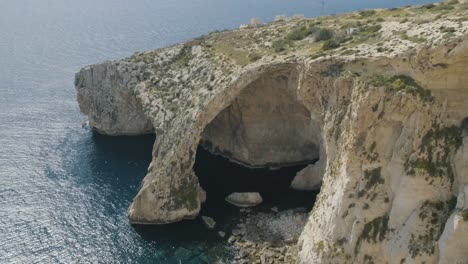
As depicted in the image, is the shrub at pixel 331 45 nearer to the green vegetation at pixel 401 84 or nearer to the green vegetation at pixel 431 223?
the green vegetation at pixel 401 84

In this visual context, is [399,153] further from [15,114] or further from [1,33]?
[1,33]

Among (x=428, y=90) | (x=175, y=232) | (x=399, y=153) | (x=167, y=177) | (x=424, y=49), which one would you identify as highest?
(x=424, y=49)

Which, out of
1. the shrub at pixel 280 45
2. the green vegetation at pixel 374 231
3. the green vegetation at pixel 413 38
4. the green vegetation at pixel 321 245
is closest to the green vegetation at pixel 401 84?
the green vegetation at pixel 413 38

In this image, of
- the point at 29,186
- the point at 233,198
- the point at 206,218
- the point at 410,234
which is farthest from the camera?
the point at 29,186

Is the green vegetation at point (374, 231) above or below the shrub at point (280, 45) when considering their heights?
below

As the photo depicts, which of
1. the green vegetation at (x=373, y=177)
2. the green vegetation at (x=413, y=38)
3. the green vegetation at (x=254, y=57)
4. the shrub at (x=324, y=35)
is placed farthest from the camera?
the green vegetation at (x=254, y=57)

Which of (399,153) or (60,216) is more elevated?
(399,153)

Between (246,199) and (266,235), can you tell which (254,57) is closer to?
(246,199)

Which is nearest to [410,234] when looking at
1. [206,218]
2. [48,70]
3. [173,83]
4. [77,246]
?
[206,218]
